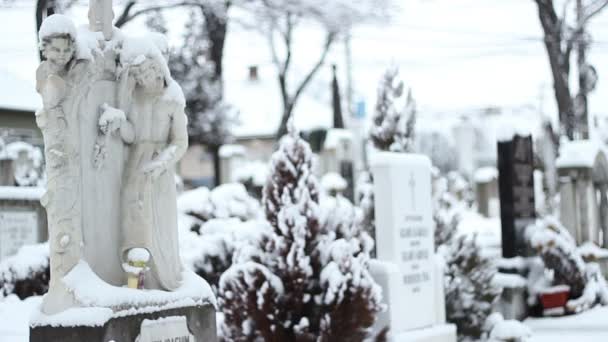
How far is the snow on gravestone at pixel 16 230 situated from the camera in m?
15.4

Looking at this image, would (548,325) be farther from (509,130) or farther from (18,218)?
(18,218)

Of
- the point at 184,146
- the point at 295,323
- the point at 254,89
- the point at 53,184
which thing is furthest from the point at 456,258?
the point at 254,89

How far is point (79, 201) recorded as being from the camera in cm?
637

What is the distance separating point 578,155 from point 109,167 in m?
13.7

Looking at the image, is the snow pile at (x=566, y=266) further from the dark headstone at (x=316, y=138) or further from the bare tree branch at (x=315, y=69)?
the dark headstone at (x=316, y=138)

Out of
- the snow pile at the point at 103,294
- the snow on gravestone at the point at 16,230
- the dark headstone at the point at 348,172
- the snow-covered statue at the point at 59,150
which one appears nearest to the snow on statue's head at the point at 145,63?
the snow-covered statue at the point at 59,150

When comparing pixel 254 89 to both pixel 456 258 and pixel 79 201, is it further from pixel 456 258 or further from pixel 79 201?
pixel 79 201

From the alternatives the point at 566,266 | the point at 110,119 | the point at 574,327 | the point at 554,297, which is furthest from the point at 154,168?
the point at 566,266

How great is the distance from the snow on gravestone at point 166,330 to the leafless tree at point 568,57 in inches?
700

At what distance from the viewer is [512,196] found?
52.2 feet

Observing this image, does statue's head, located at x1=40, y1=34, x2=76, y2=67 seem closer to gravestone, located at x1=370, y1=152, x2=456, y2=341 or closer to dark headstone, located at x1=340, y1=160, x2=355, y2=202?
gravestone, located at x1=370, y1=152, x2=456, y2=341

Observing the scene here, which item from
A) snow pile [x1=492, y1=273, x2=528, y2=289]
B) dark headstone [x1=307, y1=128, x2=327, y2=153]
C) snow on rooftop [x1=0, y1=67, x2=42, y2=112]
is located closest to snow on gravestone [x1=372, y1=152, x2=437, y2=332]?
snow pile [x1=492, y1=273, x2=528, y2=289]

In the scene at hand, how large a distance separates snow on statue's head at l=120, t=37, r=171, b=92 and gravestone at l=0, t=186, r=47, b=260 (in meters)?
9.15

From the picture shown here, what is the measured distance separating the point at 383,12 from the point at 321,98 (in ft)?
66.3
